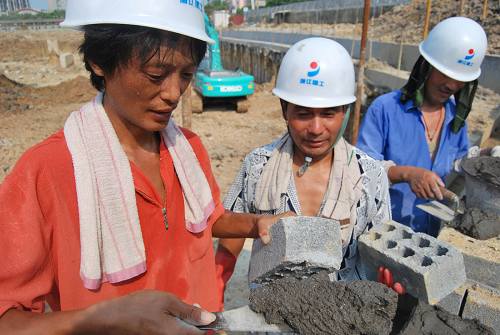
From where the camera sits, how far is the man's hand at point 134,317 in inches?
48.5

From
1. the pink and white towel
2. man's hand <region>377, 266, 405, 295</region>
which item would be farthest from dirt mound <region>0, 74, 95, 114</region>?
man's hand <region>377, 266, 405, 295</region>

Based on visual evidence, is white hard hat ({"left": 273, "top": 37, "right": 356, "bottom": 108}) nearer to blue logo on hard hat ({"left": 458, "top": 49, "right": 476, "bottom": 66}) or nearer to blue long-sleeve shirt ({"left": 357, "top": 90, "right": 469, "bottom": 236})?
blue long-sleeve shirt ({"left": 357, "top": 90, "right": 469, "bottom": 236})

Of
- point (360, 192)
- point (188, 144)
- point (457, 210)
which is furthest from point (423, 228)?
point (188, 144)

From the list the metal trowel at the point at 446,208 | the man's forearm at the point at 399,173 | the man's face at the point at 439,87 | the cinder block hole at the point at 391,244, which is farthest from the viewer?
the man's face at the point at 439,87

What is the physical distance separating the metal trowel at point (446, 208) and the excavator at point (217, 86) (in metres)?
10.8

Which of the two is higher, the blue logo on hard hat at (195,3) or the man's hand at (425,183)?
the blue logo on hard hat at (195,3)

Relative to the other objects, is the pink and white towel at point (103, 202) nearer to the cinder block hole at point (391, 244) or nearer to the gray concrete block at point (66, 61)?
the cinder block hole at point (391, 244)

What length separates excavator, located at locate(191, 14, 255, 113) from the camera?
12.7 m

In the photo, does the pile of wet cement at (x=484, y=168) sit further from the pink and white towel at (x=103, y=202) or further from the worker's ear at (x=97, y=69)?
the worker's ear at (x=97, y=69)

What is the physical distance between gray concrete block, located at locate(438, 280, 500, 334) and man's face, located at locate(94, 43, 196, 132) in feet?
5.06

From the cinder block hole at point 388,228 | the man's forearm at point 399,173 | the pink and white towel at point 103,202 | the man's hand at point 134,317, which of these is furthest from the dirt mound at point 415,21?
the man's hand at point 134,317

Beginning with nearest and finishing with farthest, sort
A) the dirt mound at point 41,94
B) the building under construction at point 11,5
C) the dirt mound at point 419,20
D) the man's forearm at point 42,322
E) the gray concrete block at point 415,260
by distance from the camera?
the man's forearm at point 42,322, the gray concrete block at point 415,260, the dirt mound at point 41,94, the dirt mound at point 419,20, the building under construction at point 11,5

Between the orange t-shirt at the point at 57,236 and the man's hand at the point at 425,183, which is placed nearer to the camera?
the orange t-shirt at the point at 57,236

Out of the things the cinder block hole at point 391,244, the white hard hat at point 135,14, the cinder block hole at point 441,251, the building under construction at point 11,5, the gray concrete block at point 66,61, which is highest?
the building under construction at point 11,5
